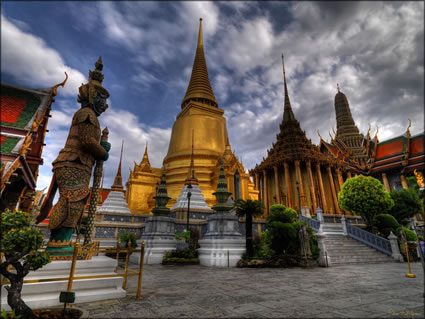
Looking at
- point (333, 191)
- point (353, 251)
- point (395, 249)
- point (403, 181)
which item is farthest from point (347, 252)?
point (403, 181)

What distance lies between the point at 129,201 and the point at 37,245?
22.1 m

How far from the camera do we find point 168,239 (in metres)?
13.3

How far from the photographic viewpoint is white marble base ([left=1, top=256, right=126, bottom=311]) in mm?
3859

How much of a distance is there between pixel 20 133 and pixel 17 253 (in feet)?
5.34

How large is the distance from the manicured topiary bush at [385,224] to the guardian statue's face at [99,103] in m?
18.7

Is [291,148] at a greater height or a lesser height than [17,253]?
greater

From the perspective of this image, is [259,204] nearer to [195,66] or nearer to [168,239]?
[168,239]

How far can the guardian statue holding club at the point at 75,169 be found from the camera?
15.9 feet

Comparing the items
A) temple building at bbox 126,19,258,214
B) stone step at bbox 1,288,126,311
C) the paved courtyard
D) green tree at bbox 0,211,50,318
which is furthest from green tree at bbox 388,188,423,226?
green tree at bbox 0,211,50,318

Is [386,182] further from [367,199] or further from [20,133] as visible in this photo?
[20,133]

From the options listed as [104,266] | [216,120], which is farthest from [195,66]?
[104,266]

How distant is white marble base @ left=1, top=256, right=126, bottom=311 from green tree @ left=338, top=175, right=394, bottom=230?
61.0 feet

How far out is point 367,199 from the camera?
17859 millimetres

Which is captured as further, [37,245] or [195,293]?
[195,293]
